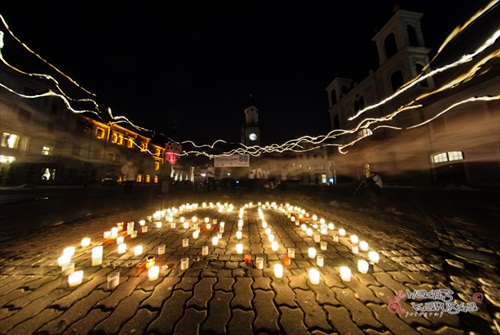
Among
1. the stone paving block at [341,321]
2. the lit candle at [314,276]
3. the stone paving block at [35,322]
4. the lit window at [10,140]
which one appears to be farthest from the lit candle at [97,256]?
the lit window at [10,140]

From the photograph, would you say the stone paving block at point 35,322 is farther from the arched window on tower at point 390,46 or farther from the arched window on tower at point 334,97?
the arched window on tower at point 334,97

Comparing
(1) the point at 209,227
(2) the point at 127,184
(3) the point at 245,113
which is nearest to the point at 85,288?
(1) the point at 209,227

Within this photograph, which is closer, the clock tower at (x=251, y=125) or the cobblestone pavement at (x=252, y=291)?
the cobblestone pavement at (x=252, y=291)

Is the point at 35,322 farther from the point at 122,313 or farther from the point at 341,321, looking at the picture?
the point at 341,321

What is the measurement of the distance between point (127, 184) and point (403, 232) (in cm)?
1686

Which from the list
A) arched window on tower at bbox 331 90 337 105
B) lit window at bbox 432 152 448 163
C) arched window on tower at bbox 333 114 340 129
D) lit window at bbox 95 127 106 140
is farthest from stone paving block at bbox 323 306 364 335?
lit window at bbox 95 127 106 140

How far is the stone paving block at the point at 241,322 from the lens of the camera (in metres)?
1.58

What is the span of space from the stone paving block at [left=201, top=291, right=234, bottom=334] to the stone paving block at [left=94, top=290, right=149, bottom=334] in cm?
76

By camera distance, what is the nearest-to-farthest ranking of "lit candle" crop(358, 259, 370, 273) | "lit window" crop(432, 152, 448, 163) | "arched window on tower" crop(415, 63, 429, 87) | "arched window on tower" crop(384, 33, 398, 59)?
"lit candle" crop(358, 259, 370, 273) → "lit window" crop(432, 152, 448, 163) → "arched window on tower" crop(415, 63, 429, 87) → "arched window on tower" crop(384, 33, 398, 59)

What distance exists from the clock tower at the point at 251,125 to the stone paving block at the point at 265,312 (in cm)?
3749

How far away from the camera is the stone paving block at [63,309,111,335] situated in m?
1.54

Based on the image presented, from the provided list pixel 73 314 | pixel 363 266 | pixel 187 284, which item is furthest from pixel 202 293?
pixel 363 266

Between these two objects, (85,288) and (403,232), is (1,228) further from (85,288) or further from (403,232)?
(403,232)
